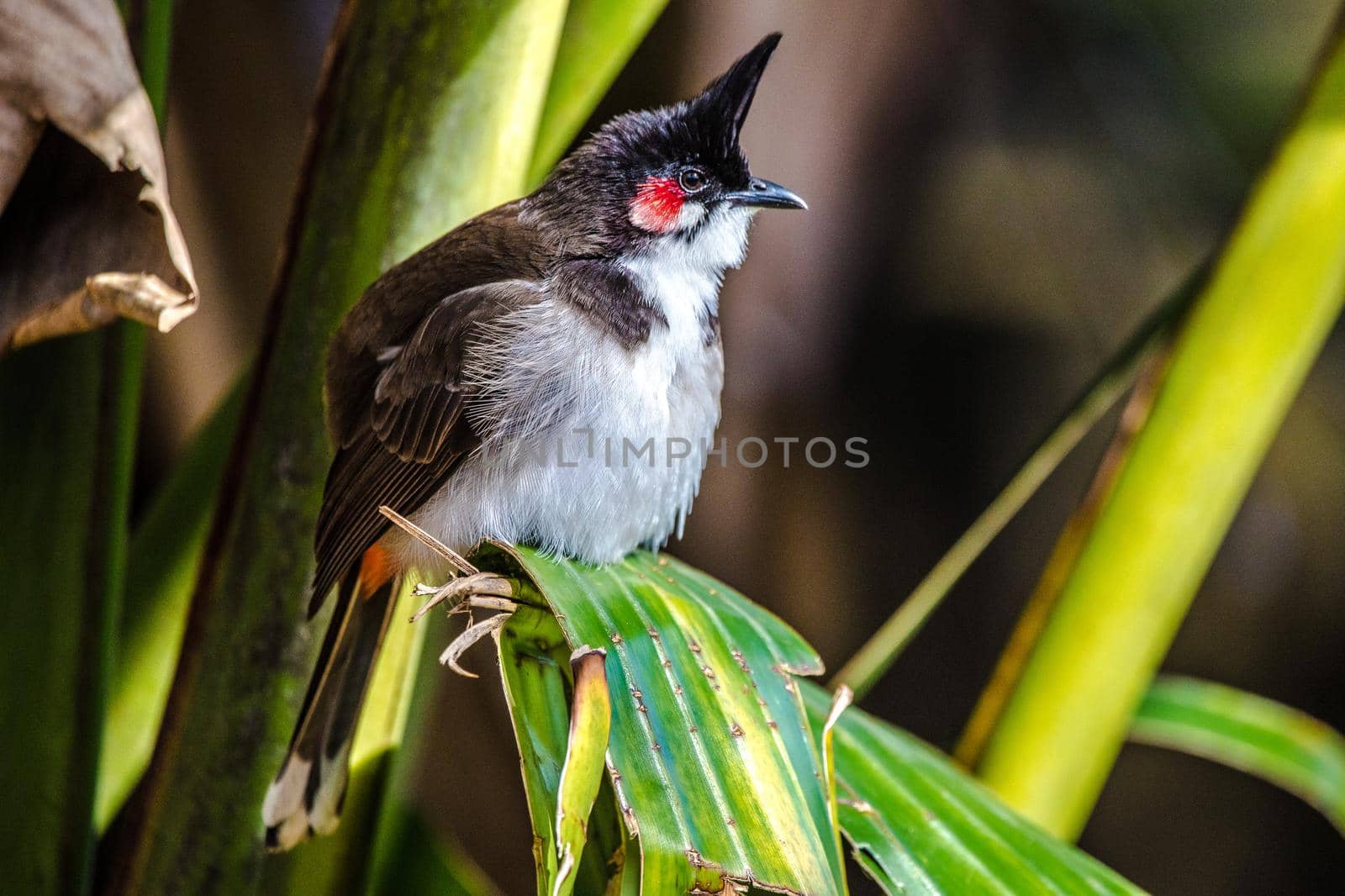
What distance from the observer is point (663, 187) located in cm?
77

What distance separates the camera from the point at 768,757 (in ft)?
1.63

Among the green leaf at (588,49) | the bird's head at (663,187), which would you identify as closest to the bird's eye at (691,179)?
the bird's head at (663,187)

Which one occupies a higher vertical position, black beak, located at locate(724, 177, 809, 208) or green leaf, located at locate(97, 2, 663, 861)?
black beak, located at locate(724, 177, 809, 208)

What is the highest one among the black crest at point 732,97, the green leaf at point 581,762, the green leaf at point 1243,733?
the black crest at point 732,97

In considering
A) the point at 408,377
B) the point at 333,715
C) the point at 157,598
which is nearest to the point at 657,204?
the point at 408,377

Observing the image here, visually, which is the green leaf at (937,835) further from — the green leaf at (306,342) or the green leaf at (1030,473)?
the green leaf at (306,342)

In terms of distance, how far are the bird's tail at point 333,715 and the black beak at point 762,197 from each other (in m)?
0.40

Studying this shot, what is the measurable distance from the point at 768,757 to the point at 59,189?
62cm

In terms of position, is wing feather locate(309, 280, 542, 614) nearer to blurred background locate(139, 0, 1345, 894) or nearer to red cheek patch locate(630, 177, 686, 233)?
red cheek patch locate(630, 177, 686, 233)

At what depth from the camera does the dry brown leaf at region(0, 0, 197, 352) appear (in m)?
0.57

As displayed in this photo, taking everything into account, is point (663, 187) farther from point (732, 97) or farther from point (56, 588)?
point (56, 588)

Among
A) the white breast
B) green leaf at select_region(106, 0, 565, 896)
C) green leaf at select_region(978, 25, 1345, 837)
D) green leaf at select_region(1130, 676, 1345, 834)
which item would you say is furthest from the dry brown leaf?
green leaf at select_region(1130, 676, 1345, 834)

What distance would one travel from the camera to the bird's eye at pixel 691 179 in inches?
29.6

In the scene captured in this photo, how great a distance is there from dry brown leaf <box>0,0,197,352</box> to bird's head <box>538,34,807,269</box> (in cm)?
27
